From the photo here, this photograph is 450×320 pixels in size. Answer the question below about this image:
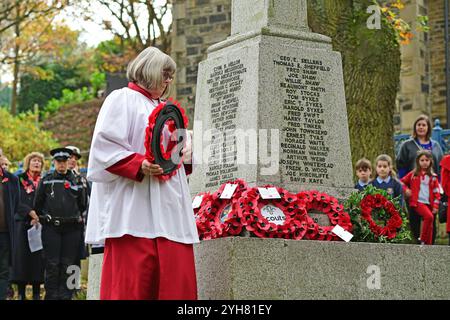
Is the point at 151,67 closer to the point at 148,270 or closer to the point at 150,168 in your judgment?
the point at 150,168

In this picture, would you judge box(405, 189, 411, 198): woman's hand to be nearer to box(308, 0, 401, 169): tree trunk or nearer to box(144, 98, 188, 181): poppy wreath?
box(308, 0, 401, 169): tree trunk

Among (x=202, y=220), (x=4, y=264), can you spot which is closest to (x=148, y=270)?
(x=202, y=220)

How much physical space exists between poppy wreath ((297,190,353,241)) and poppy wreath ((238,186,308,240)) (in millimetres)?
121

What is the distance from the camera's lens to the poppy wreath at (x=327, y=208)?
27.8 ft

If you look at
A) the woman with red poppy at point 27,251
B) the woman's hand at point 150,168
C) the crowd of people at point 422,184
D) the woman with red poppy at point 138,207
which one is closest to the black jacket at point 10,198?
the woman with red poppy at point 27,251

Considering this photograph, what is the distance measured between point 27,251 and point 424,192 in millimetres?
5559

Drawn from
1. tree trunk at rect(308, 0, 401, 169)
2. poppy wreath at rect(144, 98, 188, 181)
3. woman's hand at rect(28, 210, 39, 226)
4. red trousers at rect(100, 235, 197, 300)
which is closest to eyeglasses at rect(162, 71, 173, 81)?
poppy wreath at rect(144, 98, 188, 181)

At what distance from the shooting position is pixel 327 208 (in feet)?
28.5

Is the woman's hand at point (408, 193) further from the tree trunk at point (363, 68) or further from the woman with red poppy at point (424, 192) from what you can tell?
the tree trunk at point (363, 68)

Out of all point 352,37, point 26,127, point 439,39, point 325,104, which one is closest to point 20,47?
point 26,127

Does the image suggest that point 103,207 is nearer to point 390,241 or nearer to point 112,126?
point 112,126

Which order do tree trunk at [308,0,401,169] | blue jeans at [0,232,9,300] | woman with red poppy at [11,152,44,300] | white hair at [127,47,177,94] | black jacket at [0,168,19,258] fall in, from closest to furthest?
white hair at [127,47,177,94] < blue jeans at [0,232,9,300] < black jacket at [0,168,19,258] < woman with red poppy at [11,152,44,300] < tree trunk at [308,0,401,169]

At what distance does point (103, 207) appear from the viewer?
668 cm

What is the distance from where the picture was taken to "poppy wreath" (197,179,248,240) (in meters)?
8.18
